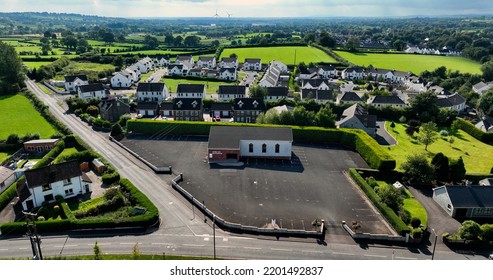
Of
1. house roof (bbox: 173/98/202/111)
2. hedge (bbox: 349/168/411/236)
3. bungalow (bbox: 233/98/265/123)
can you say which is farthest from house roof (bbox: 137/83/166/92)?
hedge (bbox: 349/168/411/236)

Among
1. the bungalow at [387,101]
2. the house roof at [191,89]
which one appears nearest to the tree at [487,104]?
the bungalow at [387,101]

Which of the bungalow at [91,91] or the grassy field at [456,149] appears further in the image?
the bungalow at [91,91]

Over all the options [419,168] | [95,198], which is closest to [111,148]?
[95,198]

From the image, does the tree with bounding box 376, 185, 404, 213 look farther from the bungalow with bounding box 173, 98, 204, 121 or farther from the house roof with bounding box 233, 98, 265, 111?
the bungalow with bounding box 173, 98, 204, 121

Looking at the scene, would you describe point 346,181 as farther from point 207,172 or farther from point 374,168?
point 207,172

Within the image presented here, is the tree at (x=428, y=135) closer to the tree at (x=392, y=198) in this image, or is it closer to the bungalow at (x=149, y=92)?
the tree at (x=392, y=198)
